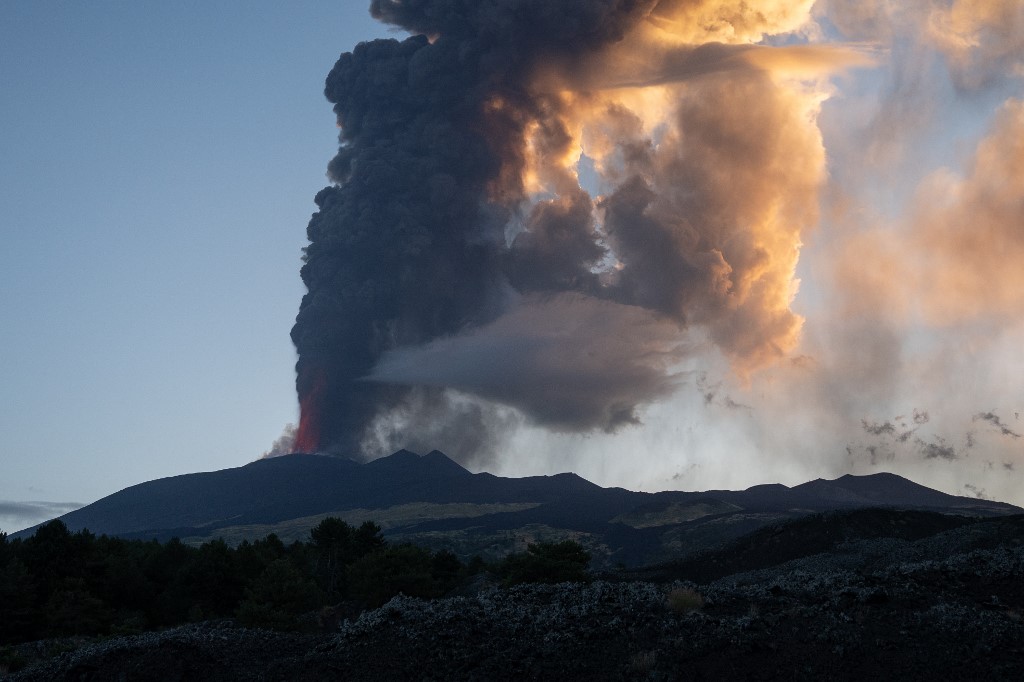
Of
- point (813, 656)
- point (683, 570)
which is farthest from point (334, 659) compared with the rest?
point (683, 570)

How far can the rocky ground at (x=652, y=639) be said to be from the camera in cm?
1672

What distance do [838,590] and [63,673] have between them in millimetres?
19570

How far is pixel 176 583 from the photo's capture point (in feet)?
198

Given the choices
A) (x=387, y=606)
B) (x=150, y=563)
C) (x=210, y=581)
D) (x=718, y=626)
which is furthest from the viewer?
(x=150, y=563)

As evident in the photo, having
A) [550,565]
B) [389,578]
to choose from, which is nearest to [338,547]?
[389,578]

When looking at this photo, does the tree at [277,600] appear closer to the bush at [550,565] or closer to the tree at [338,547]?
the bush at [550,565]

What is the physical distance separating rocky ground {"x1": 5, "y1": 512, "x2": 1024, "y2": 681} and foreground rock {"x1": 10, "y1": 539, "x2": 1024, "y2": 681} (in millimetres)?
40

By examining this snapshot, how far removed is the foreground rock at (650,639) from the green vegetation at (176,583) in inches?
1070

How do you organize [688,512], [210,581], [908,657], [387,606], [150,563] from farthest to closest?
[688,512] → [150,563] → [210,581] → [387,606] → [908,657]

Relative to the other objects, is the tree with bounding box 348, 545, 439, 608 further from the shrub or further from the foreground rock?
the shrub

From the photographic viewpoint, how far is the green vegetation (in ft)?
157

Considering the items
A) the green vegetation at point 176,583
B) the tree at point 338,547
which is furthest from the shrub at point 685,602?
the tree at point 338,547

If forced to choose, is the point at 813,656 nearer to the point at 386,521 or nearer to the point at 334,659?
the point at 334,659

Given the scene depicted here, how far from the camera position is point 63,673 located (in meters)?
20.0
